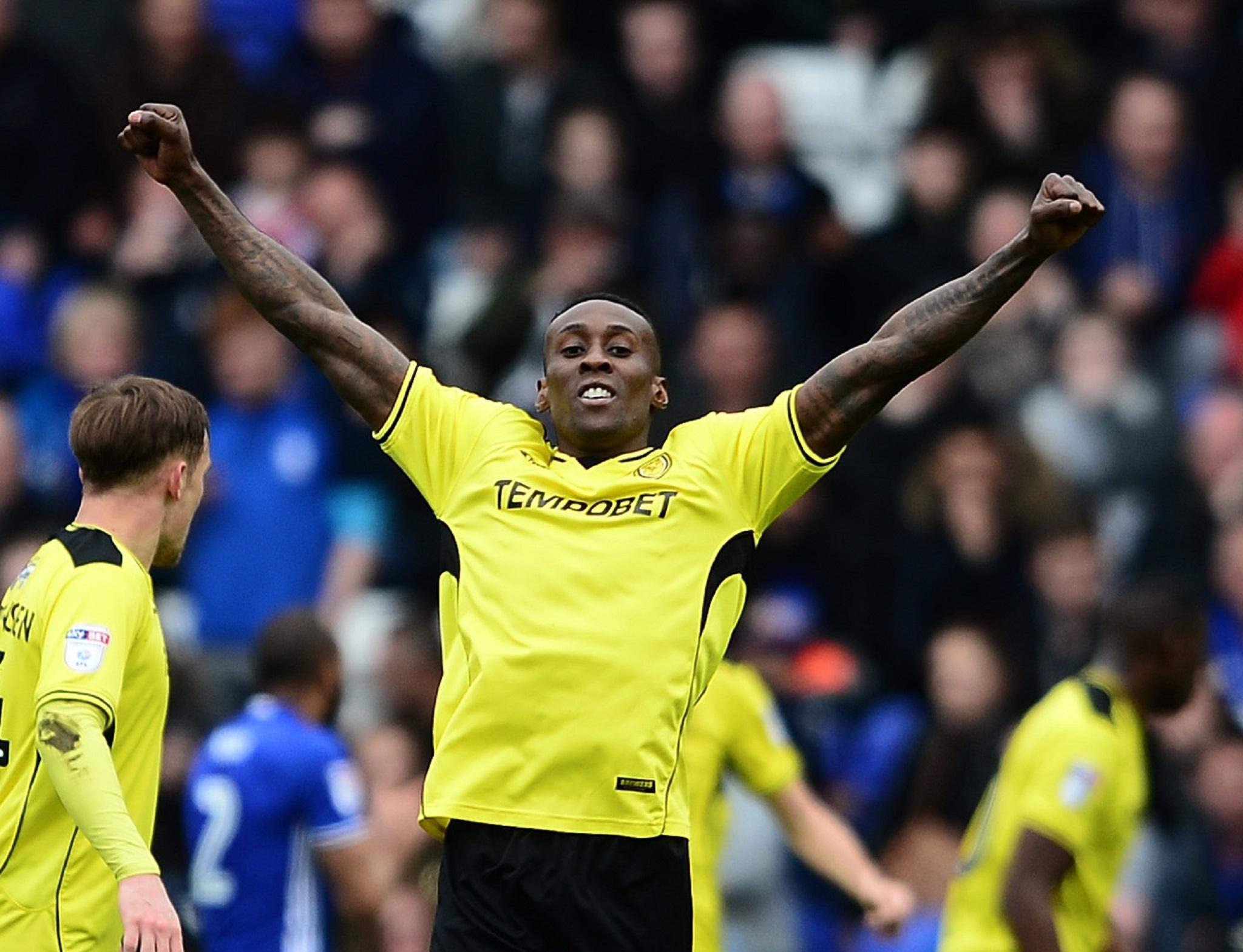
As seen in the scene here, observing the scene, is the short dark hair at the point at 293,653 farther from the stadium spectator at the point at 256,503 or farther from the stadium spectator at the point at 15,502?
the stadium spectator at the point at 15,502

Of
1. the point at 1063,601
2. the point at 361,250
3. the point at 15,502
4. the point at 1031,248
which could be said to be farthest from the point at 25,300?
the point at 1031,248

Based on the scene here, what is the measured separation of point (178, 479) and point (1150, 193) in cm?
828

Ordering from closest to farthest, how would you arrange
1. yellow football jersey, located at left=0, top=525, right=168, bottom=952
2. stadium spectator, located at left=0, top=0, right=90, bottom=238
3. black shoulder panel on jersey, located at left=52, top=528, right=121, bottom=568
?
1. yellow football jersey, located at left=0, top=525, right=168, bottom=952
2. black shoulder panel on jersey, located at left=52, top=528, right=121, bottom=568
3. stadium spectator, located at left=0, top=0, right=90, bottom=238

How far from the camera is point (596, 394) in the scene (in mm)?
5992

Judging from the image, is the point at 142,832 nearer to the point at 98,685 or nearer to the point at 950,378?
the point at 98,685

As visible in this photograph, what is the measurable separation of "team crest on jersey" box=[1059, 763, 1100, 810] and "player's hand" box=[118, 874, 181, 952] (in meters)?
3.27

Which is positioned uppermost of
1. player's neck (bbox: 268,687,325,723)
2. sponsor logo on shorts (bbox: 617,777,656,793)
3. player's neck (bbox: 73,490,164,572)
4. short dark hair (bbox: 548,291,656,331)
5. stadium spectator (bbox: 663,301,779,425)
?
stadium spectator (bbox: 663,301,779,425)

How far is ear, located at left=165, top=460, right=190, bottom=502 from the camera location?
5.89 metres

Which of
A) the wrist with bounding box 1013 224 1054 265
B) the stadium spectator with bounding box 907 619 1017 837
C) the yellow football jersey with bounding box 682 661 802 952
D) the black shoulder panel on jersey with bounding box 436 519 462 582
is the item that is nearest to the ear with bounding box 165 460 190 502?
the black shoulder panel on jersey with bounding box 436 519 462 582

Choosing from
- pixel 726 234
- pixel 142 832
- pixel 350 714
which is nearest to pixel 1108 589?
pixel 726 234

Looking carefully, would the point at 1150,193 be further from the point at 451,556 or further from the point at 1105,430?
the point at 451,556

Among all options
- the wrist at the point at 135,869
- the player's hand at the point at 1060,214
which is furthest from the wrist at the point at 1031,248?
the wrist at the point at 135,869

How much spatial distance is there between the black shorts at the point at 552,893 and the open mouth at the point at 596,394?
1.10 metres

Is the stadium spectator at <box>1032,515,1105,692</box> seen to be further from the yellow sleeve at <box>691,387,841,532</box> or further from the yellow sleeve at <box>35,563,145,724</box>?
the yellow sleeve at <box>35,563,145,724</box>
